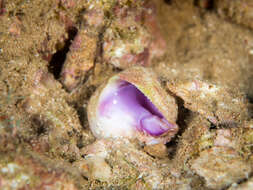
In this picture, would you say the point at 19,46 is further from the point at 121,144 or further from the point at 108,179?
the point at 108,179

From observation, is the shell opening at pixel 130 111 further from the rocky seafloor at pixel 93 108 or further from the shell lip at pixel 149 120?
the rocky seafloor at pixel 93 108

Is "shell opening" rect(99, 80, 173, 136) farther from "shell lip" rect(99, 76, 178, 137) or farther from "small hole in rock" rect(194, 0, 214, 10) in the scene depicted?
"small hole in rock" rect(194, 0, 214, 10)

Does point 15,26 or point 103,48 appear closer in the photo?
point 15,26

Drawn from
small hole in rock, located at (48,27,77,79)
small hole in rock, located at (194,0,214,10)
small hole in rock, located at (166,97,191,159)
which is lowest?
A: small hole in rock, located at (166,97,191,159)

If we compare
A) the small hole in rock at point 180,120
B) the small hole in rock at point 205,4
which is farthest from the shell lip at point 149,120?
the small hole in rock at point 205,4

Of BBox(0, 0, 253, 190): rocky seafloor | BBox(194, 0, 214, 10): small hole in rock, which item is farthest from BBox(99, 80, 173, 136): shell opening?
BBox(194, 0, 214, 10): small hole in rock

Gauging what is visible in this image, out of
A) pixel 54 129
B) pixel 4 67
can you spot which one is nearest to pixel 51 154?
pixel 54 129
